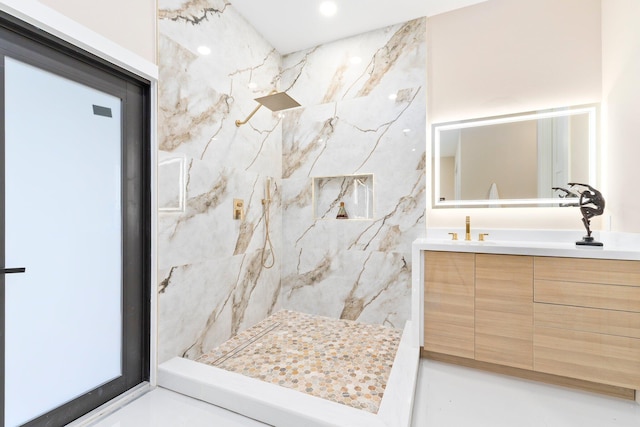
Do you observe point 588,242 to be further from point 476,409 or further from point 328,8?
point 328,8

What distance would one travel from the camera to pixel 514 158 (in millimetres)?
2238

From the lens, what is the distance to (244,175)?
2439 millimetres

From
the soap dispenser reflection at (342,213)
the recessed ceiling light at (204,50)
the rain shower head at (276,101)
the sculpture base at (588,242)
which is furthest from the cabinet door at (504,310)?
the recessed ceiling light at (204,50)

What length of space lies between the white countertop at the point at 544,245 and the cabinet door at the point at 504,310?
0.23 feet

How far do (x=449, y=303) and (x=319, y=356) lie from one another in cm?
101

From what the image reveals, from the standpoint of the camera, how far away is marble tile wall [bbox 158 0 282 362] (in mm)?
1780

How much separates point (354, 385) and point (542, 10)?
307cm

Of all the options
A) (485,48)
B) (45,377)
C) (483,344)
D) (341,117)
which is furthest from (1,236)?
(485,48)

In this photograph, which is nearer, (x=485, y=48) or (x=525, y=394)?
(x=525, y=394)

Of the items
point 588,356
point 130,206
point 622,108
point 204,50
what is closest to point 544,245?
point 588,356

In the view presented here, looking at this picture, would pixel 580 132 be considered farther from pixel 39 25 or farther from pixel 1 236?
pixel 1 236

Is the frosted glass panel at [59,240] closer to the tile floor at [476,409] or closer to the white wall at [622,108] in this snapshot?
the tile floor at [476,409]

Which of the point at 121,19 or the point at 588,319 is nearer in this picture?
the point at 121,19

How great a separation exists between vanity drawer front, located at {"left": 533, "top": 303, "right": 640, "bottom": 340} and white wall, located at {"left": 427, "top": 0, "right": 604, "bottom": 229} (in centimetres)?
73
